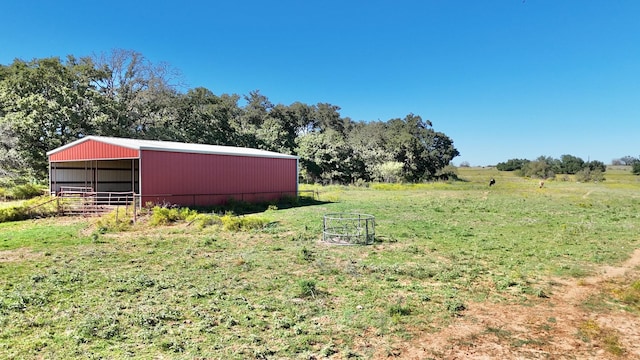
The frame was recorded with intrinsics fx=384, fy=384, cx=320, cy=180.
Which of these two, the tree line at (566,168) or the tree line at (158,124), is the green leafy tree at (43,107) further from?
the tree line at (566,168)

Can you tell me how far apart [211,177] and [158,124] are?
63.8ft

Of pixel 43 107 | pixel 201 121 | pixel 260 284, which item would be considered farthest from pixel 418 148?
pixel 260 284

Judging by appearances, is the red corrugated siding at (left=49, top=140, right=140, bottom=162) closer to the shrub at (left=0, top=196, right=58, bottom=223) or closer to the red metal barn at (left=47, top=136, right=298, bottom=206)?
the red metal barn at (left=47, top=136, right=298, bottom=206)

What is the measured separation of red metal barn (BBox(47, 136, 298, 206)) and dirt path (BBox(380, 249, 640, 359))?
50.9 feet

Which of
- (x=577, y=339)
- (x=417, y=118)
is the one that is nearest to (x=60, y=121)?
(x=577, y=339)

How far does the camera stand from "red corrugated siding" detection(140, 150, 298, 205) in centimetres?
1797

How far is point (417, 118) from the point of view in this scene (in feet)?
223

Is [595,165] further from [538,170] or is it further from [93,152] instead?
[93,152]

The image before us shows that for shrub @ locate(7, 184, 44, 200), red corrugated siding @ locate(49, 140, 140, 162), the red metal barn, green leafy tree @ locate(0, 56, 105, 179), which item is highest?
green leafy tree @ locate(0, 56, 105, 179)

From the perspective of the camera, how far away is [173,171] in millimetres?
18734

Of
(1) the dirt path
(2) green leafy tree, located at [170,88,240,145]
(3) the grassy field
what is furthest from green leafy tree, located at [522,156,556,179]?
(1) the dirt path

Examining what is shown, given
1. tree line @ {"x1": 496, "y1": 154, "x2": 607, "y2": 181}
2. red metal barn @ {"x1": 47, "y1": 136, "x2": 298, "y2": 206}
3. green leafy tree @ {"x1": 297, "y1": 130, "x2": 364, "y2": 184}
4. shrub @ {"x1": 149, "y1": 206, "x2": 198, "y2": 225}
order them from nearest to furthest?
1. shrub @ {"x1": 149, "y1": 206, "x2": 198, "y2": 225}
2. red metal barn @ {"x1": 47, "y1": 136, "x2": 298, "y2": 206}
3. green leafy tree @ {"x1": 297, "y1": 130, "x2": 364, "y2": 184}
4. tree line @ {"x1": 496, "y1": 154, "x2": 607, "y2": 181}

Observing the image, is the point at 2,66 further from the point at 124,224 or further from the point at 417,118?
the point at 417,118

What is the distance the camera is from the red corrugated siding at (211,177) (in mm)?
17969
